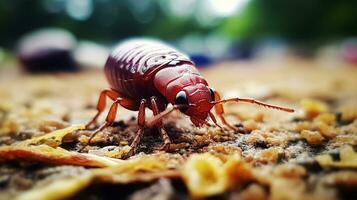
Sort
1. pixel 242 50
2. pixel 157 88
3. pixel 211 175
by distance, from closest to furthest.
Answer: pixel 211 175, pixel 157 88, pixel 242 50

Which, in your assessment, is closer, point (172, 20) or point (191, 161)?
point (191, 161)

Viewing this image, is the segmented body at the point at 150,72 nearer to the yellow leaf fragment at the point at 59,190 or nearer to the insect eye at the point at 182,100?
the insect eye at the point at 182,100

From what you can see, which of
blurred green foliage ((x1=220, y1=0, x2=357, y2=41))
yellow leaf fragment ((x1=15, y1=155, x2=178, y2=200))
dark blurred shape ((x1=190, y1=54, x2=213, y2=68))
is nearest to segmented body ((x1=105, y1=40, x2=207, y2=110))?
yellow leaf fragment ((x1=15, y1=155, x2=178, y2=200))

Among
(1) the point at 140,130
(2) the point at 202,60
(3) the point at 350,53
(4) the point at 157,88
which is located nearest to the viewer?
(1) the point at 140,130

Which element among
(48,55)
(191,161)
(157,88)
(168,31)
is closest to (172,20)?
(168,31)

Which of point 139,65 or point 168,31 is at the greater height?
point 168,31

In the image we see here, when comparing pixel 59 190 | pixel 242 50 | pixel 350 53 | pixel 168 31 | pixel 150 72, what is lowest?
pixel 59 190

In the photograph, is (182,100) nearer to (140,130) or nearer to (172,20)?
(140,130)
